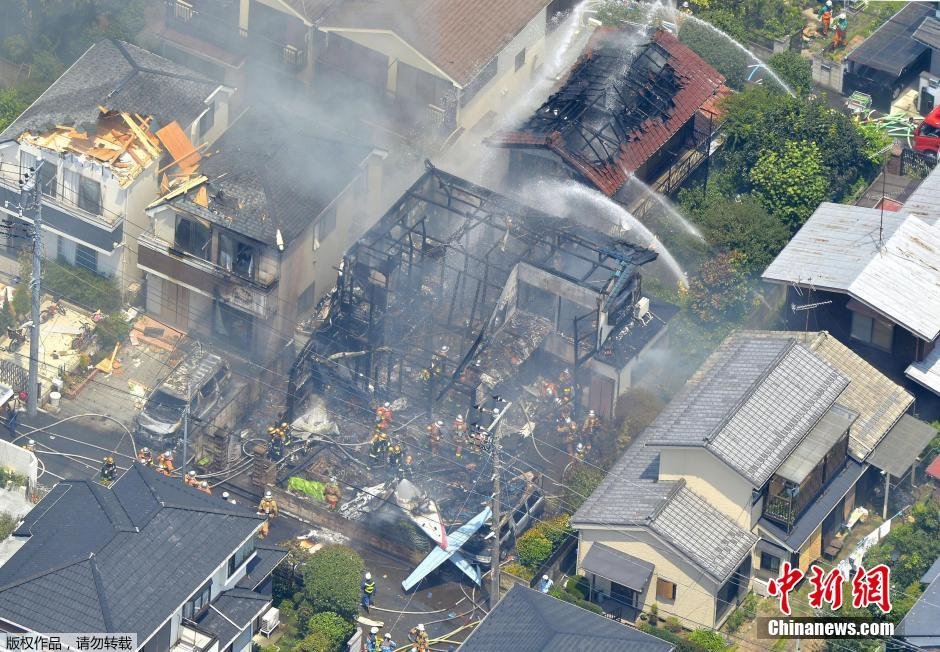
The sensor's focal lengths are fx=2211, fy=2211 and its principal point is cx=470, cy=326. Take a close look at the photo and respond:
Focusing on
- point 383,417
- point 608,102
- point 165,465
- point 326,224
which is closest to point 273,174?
point 326,224

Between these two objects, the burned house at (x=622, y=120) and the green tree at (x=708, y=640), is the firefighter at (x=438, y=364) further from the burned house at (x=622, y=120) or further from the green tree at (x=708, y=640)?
the green tree at (x=708, y=640)

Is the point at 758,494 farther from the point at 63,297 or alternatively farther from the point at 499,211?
the point at 63,297

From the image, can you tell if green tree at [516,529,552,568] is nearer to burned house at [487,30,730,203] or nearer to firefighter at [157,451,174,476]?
firefighter at [157,451,174,476]

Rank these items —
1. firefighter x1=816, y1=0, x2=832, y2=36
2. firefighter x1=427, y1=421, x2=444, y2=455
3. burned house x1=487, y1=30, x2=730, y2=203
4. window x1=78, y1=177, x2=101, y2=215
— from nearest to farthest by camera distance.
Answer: firefighter x1=427, y1=421, x2=444, y2=455
window x1=78, y1=177, x2=101, y2=215
burned house x1=487, y1=30, x2=730, y2=203
firefighter x1=816, y1=0, x2=832, y2=36

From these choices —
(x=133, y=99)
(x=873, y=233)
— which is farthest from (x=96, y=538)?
(x=873, y=233)

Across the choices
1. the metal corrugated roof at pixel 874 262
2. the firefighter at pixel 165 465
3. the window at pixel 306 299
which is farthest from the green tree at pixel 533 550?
the window at pixel 306 299

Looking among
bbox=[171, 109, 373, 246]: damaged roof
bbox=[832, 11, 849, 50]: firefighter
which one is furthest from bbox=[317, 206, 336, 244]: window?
bbox=[832, 11, 849, 50]: firefighter
